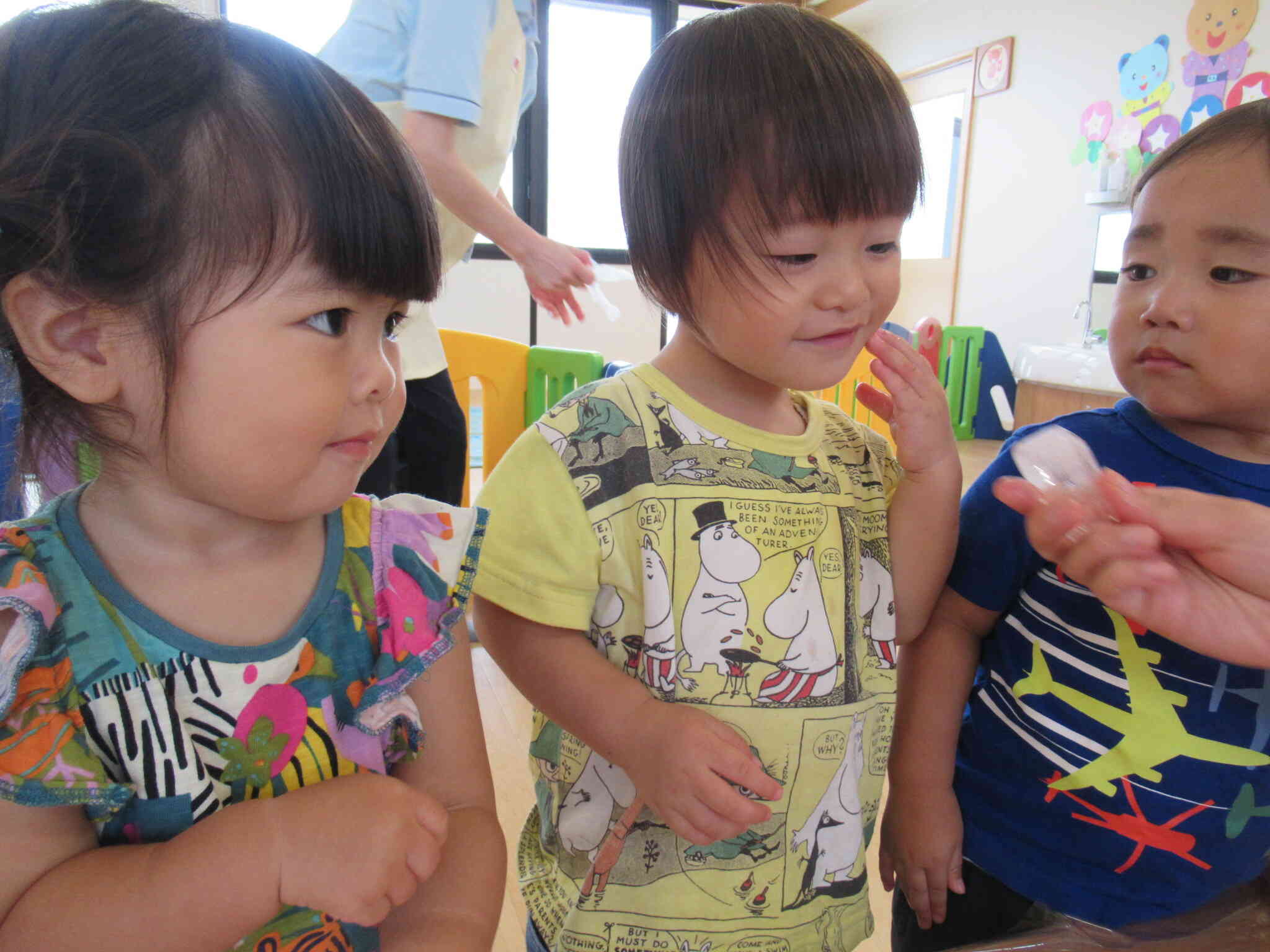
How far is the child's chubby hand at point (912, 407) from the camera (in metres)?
0.64

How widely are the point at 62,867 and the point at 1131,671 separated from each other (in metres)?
0.65

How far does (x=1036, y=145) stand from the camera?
10.6ft

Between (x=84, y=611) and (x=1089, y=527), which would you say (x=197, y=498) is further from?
(x=1089, y=527)

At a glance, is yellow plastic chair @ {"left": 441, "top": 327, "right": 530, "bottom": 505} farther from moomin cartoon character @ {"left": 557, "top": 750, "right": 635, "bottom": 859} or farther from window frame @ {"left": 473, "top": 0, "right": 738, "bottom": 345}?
window frame @ {"left": 473, "top": 0, "right": 738, "bottom": 345}

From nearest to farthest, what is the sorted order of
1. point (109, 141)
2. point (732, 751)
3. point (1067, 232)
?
1. point (109, 141)
2. point (732, 751)
3. point (1067, 232)

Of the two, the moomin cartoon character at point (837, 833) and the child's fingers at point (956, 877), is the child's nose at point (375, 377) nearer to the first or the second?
the moomin cartoon character at point (837, 833)

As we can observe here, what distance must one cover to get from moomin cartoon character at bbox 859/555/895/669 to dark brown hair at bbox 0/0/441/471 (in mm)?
425

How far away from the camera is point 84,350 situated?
44cm

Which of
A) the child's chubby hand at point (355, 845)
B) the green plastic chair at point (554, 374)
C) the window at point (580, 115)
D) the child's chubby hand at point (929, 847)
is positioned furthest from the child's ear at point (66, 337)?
the window at point (580, 115)

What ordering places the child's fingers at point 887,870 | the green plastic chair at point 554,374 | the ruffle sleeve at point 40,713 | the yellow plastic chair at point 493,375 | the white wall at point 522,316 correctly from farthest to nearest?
1. the white wall at point 522,316
2. the yellow plastic chair at point 493,375
3. the green plastic chair at point 554,374
4. the child's fingers at point 887,870
5. the ruffle sleeve at point 40,713

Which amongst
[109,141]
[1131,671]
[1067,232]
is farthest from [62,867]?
[1067,232]

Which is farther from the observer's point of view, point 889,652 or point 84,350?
point 889,652

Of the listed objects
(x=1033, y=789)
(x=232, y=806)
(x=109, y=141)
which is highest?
(x=109, y=141)

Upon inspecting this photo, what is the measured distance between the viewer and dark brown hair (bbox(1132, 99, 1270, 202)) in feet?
1.82
